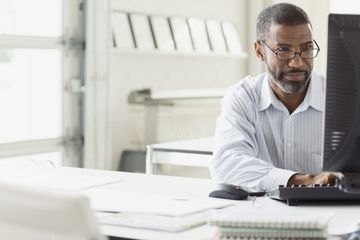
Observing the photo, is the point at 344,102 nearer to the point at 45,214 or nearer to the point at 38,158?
the point at 45,214

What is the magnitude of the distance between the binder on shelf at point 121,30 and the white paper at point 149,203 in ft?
10.7

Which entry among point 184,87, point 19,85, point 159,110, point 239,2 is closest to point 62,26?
point 19,85

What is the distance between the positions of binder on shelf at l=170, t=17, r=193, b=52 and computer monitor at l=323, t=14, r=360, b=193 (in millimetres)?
4259

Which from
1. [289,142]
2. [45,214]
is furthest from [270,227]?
[289,142]

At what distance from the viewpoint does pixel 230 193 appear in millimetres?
2238

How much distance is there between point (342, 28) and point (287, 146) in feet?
2.96

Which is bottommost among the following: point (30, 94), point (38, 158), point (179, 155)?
point (38, 158)

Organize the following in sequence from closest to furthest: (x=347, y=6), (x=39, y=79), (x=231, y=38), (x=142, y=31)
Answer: (x=39, y=79) → (x=142, y=31) → (x=347, y=6) → (x=231, y=38)

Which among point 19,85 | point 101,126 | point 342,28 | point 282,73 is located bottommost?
point 101,126

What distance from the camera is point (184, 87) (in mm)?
6297

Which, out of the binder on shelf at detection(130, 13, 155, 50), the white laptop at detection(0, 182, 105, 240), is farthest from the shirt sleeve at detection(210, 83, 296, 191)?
the binder on shelf at detection(130, 13, 155, 50)

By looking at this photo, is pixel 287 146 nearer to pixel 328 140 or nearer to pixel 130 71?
pixel 328 140

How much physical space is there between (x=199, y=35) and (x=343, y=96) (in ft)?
15.3

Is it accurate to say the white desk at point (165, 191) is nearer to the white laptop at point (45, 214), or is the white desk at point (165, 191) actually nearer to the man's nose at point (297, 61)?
the white laptop at point (45, 214)
